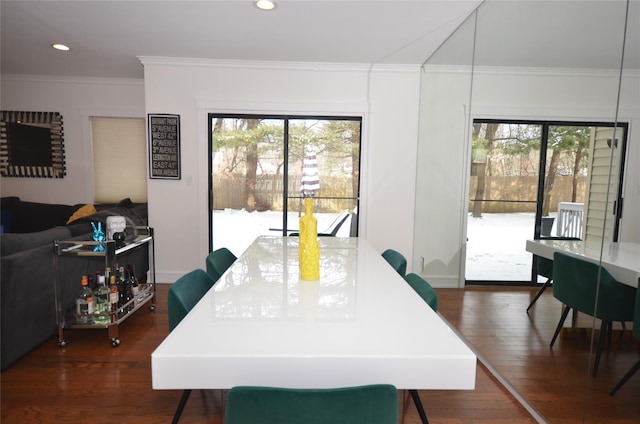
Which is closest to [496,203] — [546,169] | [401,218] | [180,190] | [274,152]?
[546,169]

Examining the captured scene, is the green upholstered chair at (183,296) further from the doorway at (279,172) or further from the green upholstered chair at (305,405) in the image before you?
the doorway at (279,172)

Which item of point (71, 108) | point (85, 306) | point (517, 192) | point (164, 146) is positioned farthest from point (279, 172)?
point (71, 108)

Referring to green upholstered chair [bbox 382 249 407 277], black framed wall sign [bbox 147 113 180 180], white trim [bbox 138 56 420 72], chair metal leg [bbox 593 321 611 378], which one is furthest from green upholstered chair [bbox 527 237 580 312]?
black framed wall sign [bbox 147 113 180 180]

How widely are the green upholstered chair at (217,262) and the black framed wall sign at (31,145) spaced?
409 centimetres

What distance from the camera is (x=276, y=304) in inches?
50.9

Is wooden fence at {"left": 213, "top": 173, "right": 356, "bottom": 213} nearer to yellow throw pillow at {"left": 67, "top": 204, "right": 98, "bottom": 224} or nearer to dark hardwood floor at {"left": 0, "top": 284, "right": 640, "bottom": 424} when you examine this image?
yellow throw pillow at {"left": 67, "top": 204, "right": 98, "bottom": 224}

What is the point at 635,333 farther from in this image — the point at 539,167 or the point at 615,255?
the point at 539,167

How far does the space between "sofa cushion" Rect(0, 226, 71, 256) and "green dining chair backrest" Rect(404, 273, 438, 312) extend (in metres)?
2.48

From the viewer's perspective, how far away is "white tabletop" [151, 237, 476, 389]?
92cm

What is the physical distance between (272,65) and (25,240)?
112 inches

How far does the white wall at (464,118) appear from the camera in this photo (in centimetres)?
138

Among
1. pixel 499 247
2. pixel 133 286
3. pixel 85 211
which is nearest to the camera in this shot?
pixel 499 247

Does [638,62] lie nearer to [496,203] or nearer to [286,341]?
[496,203]

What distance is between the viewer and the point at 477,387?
2.19 meters
